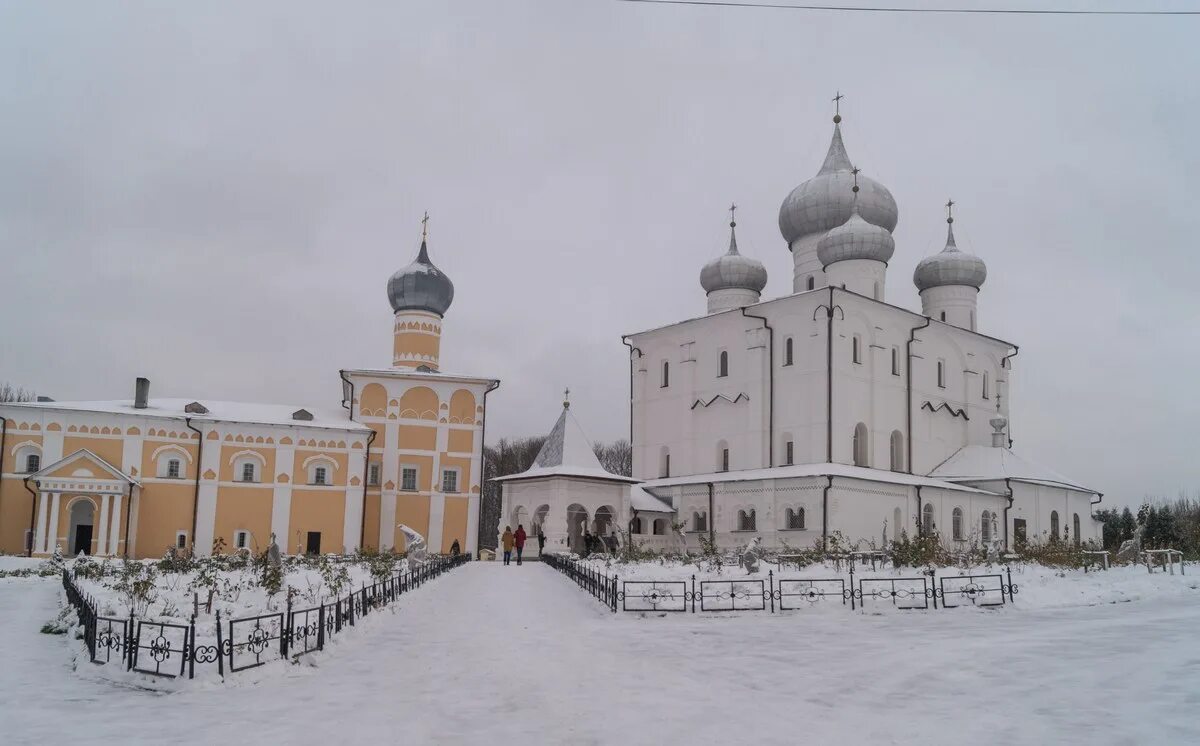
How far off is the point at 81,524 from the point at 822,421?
82.9ft

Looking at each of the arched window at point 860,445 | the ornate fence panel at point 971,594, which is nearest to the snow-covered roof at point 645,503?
the arched window at point 860,445

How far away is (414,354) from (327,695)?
32.7 meters

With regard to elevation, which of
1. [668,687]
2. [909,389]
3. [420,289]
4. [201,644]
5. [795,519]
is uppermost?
[420,289]

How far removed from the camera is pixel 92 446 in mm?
34156

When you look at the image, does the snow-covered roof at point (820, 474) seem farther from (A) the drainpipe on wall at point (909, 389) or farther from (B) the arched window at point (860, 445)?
(A) the drainpipe on wall at point (909, 389)

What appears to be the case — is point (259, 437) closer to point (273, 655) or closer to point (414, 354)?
point (414, 354)

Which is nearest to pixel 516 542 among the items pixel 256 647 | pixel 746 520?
pixel 746 520

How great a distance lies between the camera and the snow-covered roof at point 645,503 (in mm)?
36312

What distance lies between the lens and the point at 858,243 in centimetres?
3744

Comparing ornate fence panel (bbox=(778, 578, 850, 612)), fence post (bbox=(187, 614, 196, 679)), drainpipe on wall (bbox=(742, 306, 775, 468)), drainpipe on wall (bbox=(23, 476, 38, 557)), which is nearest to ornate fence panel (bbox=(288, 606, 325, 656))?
fence post (bbox=(187, 614, 196, 679))

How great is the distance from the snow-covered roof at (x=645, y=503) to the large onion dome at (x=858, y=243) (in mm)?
11079

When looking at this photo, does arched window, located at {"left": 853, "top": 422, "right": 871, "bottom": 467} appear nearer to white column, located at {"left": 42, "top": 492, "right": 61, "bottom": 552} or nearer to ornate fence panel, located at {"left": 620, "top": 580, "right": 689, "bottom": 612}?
ornate fence panel, located at {"left": 620, "top": 580, "right": 689, "bottom": 612}

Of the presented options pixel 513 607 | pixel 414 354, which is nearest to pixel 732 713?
pixel 513 607

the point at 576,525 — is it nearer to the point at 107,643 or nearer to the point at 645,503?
the point at 645,503
